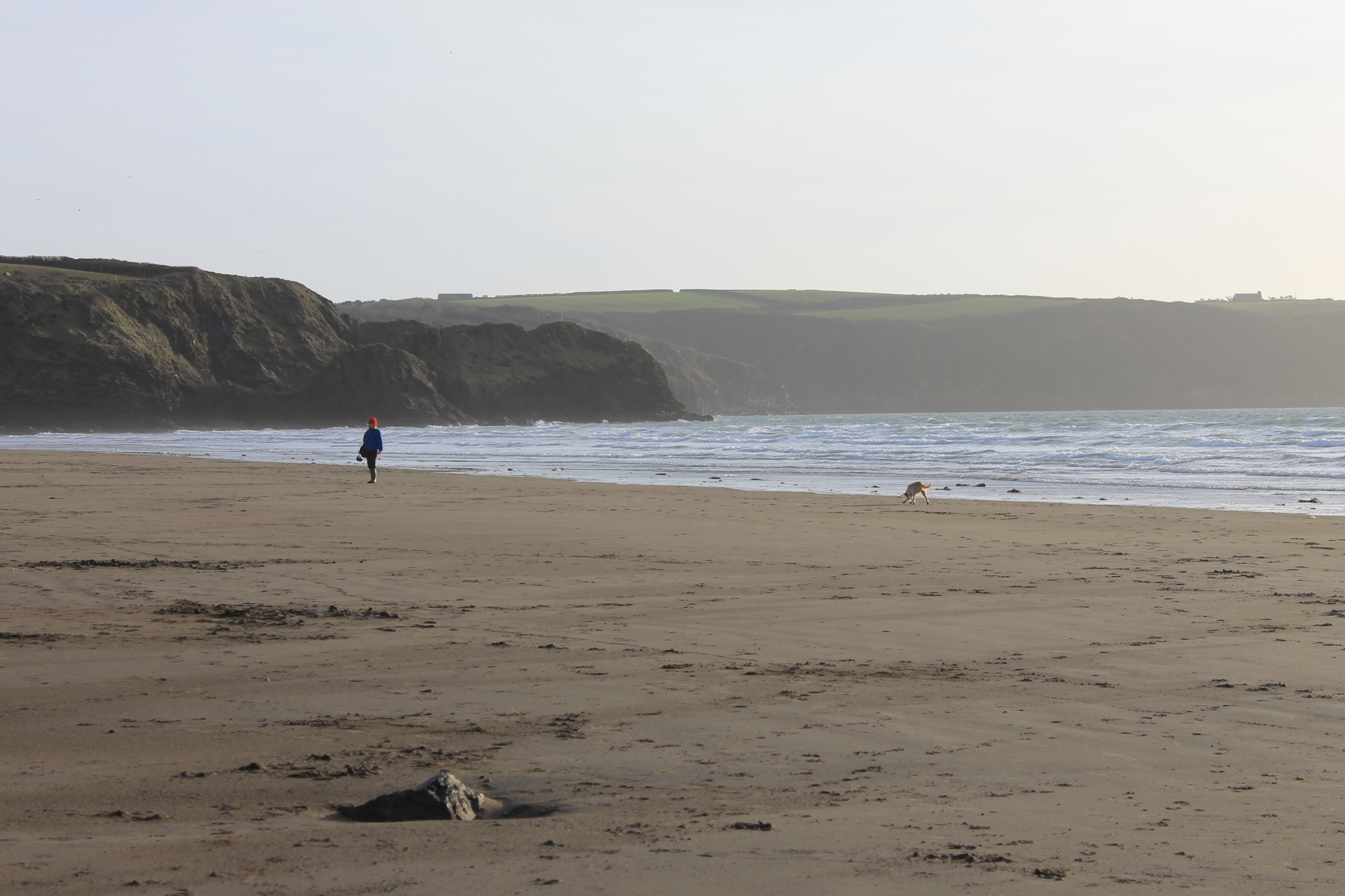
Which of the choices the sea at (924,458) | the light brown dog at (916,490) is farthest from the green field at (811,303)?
the light brown dog at (916,490)

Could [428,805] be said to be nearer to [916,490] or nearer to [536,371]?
[916,490]

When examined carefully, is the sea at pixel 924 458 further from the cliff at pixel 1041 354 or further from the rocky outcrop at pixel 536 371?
the cliff at pixel 1041 354

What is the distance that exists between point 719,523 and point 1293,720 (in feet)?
29.3

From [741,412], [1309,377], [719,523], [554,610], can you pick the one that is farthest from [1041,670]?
[1309,377]

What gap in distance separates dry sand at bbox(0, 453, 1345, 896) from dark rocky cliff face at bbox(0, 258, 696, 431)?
6766 cm

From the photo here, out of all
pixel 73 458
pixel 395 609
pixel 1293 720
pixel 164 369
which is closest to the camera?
pixel 1293 720

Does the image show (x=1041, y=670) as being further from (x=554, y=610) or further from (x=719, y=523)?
(x=719, y=523)

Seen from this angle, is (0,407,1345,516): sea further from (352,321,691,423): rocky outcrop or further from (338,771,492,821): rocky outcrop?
(352,321,691,423): rocky outcrop

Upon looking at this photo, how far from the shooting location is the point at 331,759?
389 centimetres

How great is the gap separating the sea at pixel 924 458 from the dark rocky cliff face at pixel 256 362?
46.5ft

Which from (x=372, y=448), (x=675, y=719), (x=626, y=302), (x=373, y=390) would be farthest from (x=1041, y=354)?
(x=675, y=719)

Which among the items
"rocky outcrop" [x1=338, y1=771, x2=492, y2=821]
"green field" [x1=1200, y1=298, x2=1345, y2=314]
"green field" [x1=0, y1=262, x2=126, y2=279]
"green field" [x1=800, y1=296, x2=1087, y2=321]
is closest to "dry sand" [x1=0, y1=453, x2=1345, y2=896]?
"rocky outcrop" [x1=338, y1=771, x2=492, y2=821]

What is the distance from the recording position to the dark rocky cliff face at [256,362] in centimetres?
6944

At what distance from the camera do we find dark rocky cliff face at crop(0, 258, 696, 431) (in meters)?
69.4
